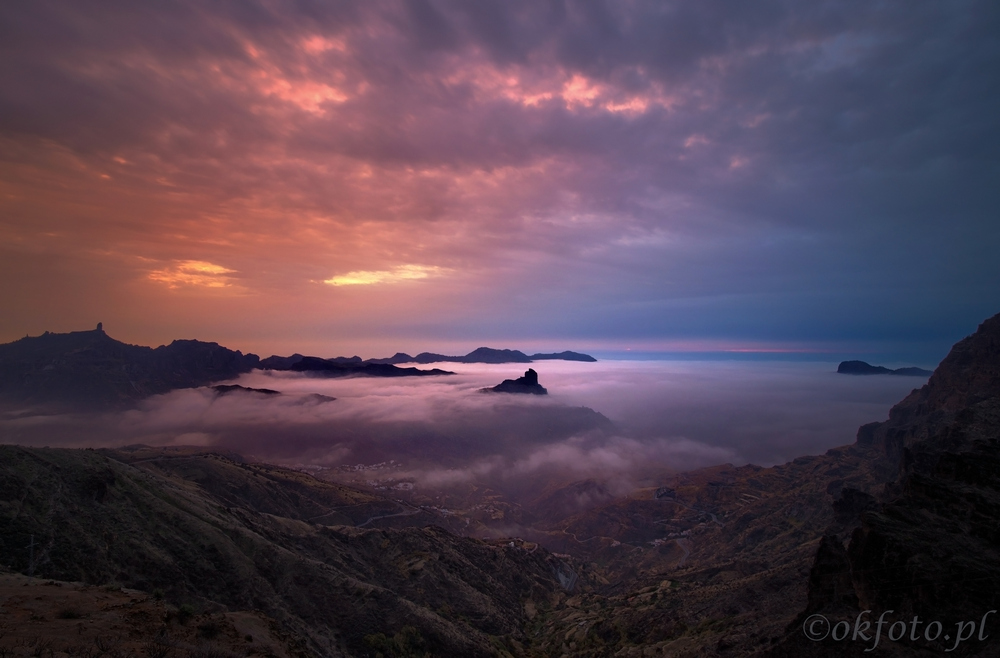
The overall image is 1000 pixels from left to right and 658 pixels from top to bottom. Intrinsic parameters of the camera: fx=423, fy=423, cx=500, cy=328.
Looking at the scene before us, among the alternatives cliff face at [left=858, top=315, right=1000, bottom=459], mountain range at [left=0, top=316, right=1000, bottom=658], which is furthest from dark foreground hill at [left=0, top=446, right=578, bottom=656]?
cliff face at [left=858, top=315, right=1000, bottom=459]

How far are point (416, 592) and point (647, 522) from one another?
5104 inches

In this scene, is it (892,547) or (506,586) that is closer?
(892,547)

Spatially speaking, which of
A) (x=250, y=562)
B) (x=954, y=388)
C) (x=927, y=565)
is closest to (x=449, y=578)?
(x=250, y=562)

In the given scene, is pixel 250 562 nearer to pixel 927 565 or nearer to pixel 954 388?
pixel 927 565

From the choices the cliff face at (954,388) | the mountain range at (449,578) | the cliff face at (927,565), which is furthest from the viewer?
the cliff face at (954,388)

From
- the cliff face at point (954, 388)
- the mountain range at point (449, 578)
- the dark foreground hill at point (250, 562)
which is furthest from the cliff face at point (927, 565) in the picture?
the cliff face at point (954, 388)

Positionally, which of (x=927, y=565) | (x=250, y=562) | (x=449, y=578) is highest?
(x=927, y=565)

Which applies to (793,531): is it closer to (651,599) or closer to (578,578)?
→ (578,578)

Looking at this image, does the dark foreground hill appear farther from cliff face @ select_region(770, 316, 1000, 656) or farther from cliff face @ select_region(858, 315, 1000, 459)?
cliff face @ select_region(858, 315, 1000, 459)

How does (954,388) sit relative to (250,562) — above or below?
above

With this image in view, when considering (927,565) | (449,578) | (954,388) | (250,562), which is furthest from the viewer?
(954,388)

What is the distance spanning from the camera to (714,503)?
174m

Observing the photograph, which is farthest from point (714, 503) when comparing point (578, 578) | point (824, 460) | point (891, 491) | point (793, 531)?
point (891, 491)

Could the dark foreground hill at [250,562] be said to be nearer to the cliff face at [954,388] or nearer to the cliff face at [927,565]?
the cliff face at [927,565]
